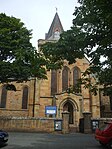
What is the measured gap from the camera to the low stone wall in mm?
24297

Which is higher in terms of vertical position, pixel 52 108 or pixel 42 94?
pixel 42 94

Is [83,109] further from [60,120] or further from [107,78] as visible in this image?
[107,78]

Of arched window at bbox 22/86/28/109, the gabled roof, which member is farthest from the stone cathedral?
the gabled roof

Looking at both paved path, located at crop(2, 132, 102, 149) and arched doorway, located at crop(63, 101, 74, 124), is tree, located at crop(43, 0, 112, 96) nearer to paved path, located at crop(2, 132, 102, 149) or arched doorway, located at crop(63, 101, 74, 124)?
paved path, located at crop(2, 132, 102, 149)

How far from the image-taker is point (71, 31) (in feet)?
39.1

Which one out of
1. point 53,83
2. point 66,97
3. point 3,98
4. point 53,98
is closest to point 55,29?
point 53,83

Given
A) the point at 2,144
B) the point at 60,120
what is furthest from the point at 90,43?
the point at 60,120

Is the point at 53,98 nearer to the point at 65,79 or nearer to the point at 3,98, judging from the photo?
the point at 65,79

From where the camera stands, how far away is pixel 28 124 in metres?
24.5

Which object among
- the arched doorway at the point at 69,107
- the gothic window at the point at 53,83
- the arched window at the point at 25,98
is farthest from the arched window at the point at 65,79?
the arched window at the point at 25,98

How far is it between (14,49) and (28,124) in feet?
28.5

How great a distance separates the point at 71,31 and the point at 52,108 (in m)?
15.6

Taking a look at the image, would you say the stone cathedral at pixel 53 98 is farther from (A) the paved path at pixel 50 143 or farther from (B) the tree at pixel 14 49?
(A) the paved path at pixel 50 143

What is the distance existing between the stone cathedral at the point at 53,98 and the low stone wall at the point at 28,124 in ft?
18.7
